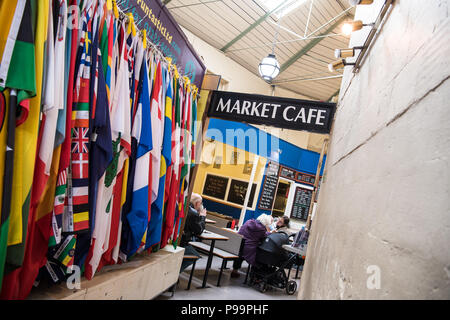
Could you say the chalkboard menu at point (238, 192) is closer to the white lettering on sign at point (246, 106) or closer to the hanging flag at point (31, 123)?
the white lettering on sign at point (246, 106)

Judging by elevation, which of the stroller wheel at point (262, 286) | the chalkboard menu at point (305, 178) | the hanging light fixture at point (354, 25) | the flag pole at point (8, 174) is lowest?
the stroller wheel at point (262, 286)

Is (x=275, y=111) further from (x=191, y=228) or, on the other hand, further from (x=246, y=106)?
(x=191, y=228)

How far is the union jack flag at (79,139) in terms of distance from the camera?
1.47 metres

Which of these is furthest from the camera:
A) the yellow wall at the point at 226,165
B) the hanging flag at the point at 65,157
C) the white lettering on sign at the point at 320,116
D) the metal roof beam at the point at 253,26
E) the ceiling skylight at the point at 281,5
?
the yellow wall at the point at 226,165

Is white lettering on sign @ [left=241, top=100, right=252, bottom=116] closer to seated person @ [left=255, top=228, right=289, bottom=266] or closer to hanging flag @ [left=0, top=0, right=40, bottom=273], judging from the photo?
hanging flag @ [left=0, top=0, right=40, bottom=273]

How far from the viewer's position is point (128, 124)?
184cm

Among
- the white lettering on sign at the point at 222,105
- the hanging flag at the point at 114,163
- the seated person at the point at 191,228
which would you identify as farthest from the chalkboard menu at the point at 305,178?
the hanging flag at the point at 114,163

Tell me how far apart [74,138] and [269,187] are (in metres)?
8.59

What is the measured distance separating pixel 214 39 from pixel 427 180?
→ 8.76 m

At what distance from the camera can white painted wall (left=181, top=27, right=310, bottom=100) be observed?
8.44 m

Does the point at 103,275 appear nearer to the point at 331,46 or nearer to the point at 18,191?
the point at 18,191

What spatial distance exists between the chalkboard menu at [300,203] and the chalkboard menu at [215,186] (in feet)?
8.71

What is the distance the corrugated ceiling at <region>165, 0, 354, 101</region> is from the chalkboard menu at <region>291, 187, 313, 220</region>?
3949 millimetres

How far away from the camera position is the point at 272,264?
5.49m
